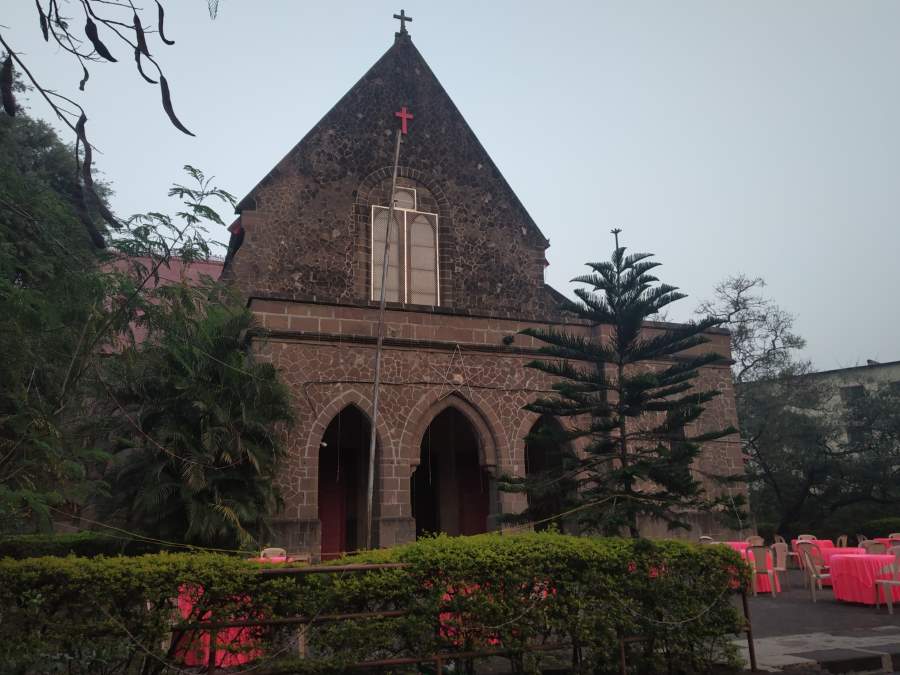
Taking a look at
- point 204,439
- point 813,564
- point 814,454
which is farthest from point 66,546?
point 814,454

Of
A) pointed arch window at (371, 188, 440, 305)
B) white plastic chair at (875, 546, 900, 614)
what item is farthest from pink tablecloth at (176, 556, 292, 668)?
pointed arch window at (371, 188, 440, 305)

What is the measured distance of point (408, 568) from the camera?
560 centimetres

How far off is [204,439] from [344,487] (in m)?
6.07

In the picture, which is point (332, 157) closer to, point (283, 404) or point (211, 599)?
point (283, 404)

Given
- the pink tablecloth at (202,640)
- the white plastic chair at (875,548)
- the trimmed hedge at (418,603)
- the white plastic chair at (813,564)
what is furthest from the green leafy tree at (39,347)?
the white plastic chair at (875,548)

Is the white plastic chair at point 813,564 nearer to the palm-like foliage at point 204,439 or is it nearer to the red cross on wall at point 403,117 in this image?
the palm-like foliage at point 204,439

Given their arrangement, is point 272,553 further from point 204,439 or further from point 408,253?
point 408,253

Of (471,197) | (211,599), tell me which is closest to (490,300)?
(471,197)

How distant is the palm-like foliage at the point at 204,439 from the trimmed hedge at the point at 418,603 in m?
4.38

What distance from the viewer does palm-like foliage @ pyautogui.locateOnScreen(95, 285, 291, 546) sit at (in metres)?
10.0

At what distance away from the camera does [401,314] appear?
1284 centimetres

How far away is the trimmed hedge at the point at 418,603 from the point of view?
490 cm

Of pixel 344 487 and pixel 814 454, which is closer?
pixel 344 487

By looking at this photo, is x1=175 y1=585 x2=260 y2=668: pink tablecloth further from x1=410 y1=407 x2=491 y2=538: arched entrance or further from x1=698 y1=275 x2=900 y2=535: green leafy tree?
x1=698 y1=275 x2=900 y2=535: green leafy tree
